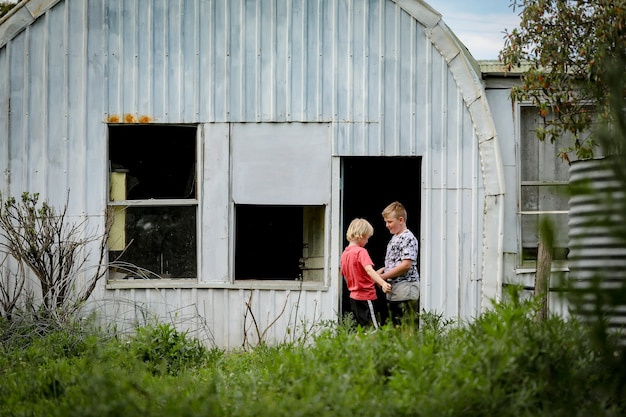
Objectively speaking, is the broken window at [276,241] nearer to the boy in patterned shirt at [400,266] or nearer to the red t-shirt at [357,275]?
the red t-shirt at [357,275]

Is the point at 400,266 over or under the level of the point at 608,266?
under

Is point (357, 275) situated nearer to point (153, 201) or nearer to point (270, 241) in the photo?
point (270, 241)

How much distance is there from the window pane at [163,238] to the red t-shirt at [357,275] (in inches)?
77.0

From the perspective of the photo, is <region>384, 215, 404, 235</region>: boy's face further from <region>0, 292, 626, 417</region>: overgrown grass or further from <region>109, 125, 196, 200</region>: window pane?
<region>0, 292, 626, 417</region>: overgrown grass

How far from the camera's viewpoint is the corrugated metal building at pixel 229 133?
9812 mm

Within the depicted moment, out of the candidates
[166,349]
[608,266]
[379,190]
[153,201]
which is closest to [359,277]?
[166,349]

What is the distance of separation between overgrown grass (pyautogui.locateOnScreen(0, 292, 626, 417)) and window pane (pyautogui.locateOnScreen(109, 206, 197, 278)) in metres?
3.54

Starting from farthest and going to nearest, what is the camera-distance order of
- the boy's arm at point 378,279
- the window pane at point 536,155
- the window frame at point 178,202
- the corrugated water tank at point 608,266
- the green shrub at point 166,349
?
the window pane at point 536,155
the window frame at point 178,202
the boy's arm at point 378,279
the green shrub at point 166,349
the corrugated water tank at point 608,266

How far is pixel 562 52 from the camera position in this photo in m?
9.84

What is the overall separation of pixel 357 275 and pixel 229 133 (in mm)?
2251

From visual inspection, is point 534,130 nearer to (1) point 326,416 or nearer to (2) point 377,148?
(2) point 377,148

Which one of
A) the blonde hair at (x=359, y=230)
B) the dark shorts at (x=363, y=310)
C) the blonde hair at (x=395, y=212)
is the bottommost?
the dark shorts at (x=363, y=310)

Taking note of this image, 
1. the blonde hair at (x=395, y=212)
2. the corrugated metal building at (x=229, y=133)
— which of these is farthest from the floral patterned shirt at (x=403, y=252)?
the corrugated metal building at (x=229, y=133)

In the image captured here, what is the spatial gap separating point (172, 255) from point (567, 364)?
19.3 ft
